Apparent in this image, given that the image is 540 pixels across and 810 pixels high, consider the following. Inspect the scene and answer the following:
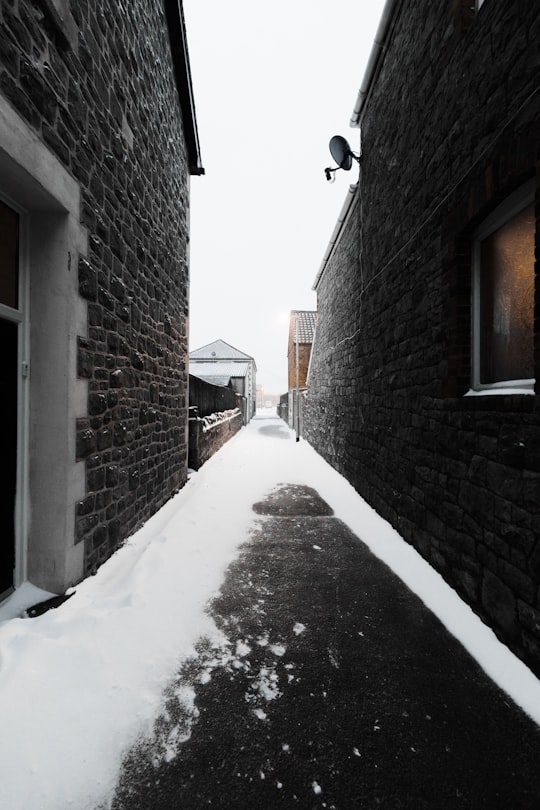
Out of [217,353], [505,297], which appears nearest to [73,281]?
[505,297]

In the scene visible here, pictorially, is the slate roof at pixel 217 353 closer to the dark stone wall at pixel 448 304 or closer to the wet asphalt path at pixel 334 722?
the dark stone wall at pixel 448 304

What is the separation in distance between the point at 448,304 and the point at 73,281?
3.23 metres

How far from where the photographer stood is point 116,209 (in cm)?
377

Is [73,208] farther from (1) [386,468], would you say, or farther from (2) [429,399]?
(1) [386,468]

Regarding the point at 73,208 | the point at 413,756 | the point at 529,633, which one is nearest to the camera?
the point at 413,756

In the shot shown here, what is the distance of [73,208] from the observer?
9.65 ft

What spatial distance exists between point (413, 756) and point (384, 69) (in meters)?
7.18

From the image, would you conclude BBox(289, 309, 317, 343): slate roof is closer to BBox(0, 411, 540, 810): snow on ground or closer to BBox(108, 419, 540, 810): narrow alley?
BBox(0, 411, 540, 810): snow on ground

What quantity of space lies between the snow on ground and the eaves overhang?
22.9 feet

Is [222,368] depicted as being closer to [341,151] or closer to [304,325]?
[304,325]

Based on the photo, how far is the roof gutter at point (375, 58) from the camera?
4.60 m

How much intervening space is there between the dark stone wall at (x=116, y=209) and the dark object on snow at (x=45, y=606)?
0.39 meters

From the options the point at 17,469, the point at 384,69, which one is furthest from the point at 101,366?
the point at 384,69

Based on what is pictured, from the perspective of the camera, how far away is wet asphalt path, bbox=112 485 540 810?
1.45 meters
